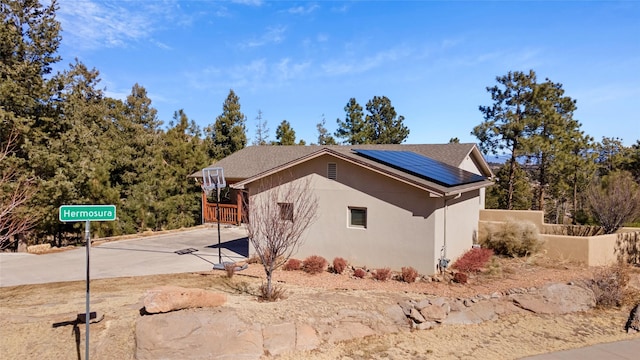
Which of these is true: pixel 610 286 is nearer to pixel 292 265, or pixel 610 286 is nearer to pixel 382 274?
pixel 382 274

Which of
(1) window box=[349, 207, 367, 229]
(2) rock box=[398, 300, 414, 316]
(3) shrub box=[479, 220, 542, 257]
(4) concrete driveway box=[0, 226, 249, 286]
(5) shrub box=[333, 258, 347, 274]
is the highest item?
(1) window box=[349, 207, 367, 229]

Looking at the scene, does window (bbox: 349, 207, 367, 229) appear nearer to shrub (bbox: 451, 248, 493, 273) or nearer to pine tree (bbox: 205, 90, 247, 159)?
shrub (bbox: 451, 248, 493, 273)

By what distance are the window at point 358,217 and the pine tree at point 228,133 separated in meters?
23.8

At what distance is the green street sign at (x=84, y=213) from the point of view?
6512 millimetres

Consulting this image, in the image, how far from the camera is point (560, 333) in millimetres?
9320

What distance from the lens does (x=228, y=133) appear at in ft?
116

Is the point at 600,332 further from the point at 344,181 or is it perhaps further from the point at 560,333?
the point at 344,181

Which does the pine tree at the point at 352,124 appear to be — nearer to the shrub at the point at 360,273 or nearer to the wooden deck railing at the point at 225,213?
the wooden deck railing at the point at 225,213

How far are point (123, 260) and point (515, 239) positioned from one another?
15343 millimetres

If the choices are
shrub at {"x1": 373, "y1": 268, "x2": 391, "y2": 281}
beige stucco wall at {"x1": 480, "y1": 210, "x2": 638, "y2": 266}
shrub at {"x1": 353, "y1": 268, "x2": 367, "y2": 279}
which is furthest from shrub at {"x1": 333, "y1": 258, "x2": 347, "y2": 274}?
beige stucco wall at {"x1": 480, "y1": 210, "x2": 638, "y2": 266}

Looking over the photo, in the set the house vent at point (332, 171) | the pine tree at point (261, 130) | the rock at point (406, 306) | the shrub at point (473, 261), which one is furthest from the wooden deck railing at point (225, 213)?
the pine tree at point (261, 130)

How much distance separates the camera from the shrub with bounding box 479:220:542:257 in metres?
15.2

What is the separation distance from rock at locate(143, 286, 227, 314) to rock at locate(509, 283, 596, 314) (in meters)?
8.32

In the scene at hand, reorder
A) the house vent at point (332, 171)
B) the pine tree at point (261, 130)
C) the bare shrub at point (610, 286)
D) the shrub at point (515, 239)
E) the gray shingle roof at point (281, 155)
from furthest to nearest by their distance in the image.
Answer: the pine tree at point (261, 130) → the gray shingle roof at point (281, 155) → the shrub at point (515, 239) → the house vent at point (332, 171) → the bare shrub at point (610, 286)
